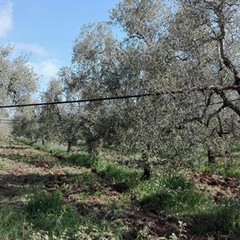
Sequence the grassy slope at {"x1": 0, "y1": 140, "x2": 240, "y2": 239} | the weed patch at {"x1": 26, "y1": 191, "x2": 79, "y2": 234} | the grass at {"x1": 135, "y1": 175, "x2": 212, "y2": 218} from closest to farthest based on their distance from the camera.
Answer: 1. the grassy slope at {"x1": 0, "y1": 140, "x2": 240, "y2": 239}
2. the weed patch at {"x1": 26, "y1": 191, "x2": 79, "y2": 234}
3. the grass at {"x1": 135, "y1": 175, "x2": 212, "y2": 218}

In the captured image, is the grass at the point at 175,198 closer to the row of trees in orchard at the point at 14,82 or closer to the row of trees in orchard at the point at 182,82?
the row of trees in orchard at the point at 182,82

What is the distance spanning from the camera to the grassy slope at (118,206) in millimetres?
8145

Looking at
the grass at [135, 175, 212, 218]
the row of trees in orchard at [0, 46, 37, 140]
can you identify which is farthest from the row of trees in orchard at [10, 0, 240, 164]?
the row of trees in orchard at [0, 46, 37, 140]

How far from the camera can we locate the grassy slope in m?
8.15

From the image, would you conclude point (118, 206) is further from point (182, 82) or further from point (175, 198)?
point (182, 82)

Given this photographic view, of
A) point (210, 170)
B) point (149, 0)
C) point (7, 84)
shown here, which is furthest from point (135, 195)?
point (7, 84)

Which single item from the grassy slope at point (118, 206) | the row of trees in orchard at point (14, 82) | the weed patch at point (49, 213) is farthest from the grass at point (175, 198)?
the row of trees in orchard at point (14, 82)

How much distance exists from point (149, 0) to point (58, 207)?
1044 centimetres

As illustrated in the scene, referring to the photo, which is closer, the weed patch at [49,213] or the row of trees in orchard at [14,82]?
the weed patch at [49,213]

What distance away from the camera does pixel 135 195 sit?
13.1 metres

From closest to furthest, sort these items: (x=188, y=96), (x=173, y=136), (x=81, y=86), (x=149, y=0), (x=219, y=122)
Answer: (x=188, y=96), (x=173, y=136), (x=219, y=122), (x=149, y=0), (x=81, y=86)

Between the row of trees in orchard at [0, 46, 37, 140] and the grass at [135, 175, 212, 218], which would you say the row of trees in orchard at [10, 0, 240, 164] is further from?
the row of trees in orchard at [0, 46, 37, 140]

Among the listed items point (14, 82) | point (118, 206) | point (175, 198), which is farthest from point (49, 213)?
point (14, 82)

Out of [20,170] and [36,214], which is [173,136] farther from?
[20,170]
